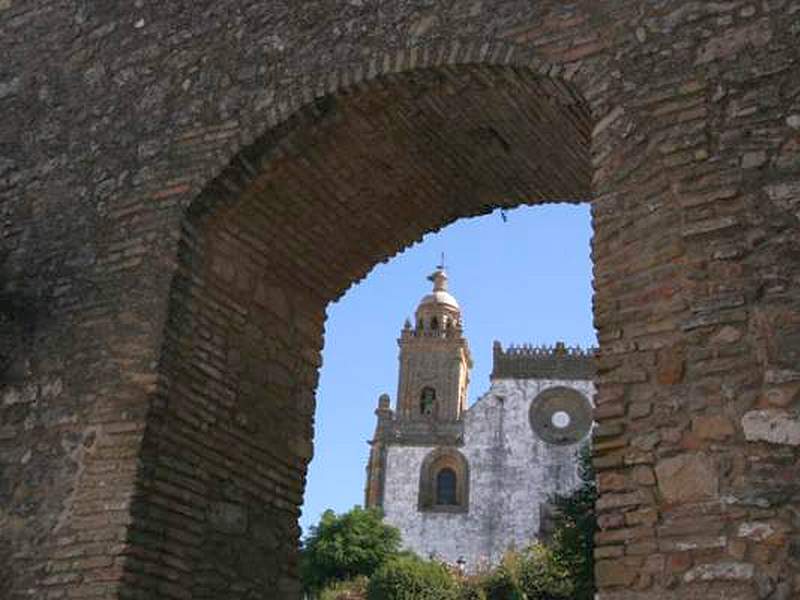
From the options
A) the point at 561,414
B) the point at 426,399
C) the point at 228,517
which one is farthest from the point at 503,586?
the point at 426,399

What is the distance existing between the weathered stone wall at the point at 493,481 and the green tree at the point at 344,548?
673 centimetres

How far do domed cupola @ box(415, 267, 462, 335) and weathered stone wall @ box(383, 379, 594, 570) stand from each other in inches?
448

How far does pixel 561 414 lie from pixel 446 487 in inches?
225

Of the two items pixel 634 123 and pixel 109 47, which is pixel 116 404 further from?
pixel 634 123

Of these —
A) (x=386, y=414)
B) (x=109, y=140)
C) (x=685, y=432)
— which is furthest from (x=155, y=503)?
(x=386, y=414)

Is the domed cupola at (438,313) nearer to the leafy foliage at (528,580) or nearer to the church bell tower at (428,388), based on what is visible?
the church bell tower at (428,388)

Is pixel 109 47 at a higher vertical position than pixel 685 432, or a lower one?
higher

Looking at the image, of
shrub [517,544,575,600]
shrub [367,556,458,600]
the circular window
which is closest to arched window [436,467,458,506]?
the circular window

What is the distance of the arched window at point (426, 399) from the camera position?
54.2 m

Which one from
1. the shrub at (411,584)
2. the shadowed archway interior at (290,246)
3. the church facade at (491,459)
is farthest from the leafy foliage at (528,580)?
the shadowed archway interior at (290,246)

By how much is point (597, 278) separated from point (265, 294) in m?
2.45

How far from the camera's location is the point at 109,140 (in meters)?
6.55

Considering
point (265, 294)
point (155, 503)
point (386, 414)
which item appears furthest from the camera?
point (386, 414)

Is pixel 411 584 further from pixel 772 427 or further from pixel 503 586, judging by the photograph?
pixel 772 427
